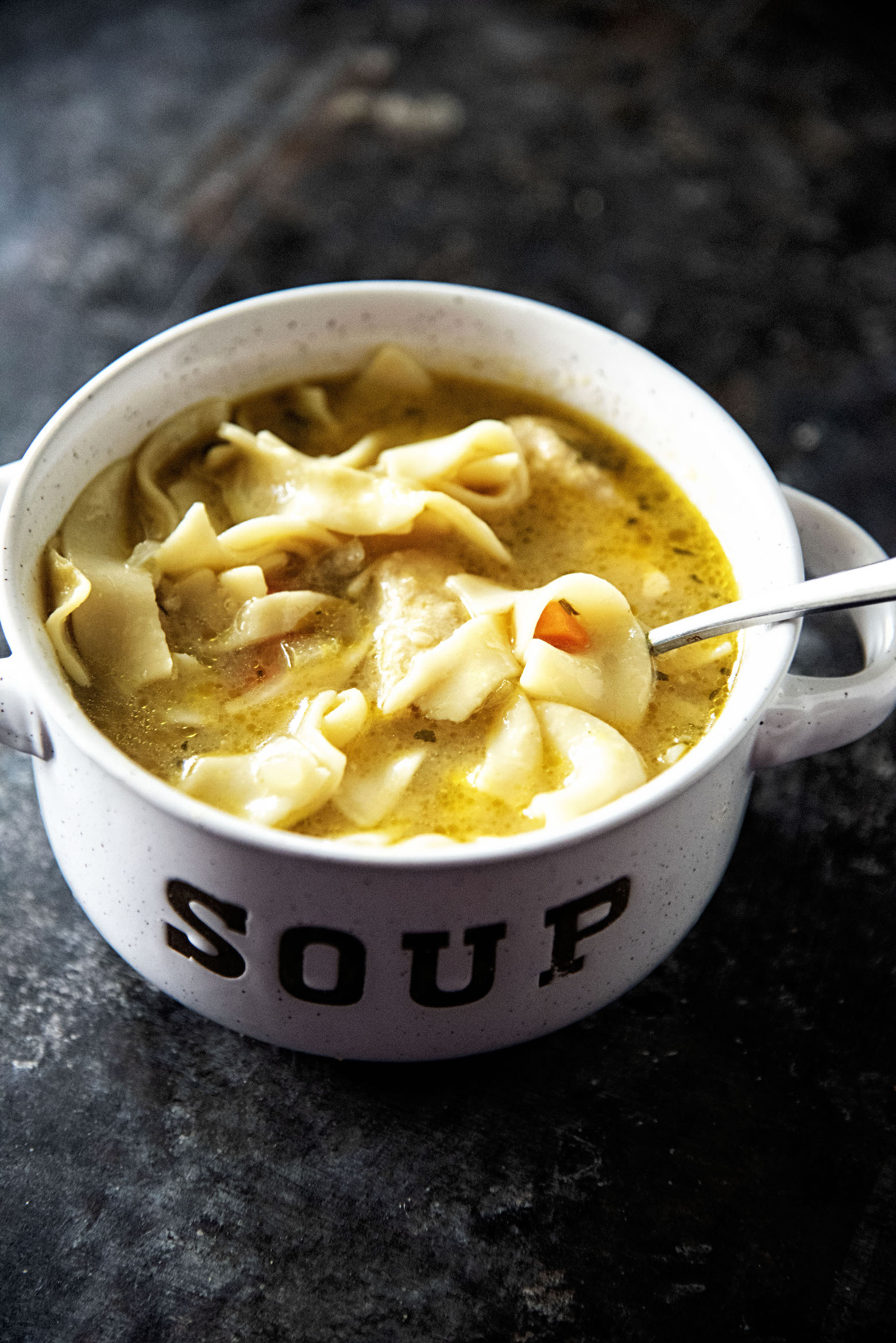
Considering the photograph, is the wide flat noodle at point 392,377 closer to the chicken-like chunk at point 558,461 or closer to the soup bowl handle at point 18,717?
the chicken-like chunk at point 558,461

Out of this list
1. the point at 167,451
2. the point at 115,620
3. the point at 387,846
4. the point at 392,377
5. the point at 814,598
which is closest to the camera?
the point at 387,846

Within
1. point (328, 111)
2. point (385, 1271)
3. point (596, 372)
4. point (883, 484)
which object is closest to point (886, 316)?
point (883, 484)

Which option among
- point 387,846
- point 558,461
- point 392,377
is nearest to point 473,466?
point 558,461

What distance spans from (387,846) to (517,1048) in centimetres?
63

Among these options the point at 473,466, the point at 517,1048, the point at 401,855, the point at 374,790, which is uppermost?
the point at 401,855

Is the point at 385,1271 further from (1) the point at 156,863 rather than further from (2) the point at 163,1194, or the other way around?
(1) the point at 156,863

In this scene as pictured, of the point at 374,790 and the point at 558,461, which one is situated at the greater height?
the point at 558,461

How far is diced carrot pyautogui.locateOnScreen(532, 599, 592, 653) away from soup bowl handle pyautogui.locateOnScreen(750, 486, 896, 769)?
0.43 meters

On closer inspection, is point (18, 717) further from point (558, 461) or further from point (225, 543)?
point (558, 461)

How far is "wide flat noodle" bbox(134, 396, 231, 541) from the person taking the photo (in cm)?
281

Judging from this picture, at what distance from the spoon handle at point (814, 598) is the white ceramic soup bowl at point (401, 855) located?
0.15ft

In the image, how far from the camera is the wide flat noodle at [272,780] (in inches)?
88.8

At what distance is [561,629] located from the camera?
8.56 feet

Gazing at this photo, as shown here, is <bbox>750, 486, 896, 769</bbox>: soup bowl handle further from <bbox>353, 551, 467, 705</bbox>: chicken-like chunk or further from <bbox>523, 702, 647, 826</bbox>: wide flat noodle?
<bbox>353, 551, 467, 705</bbox>: chicken-like chunk
